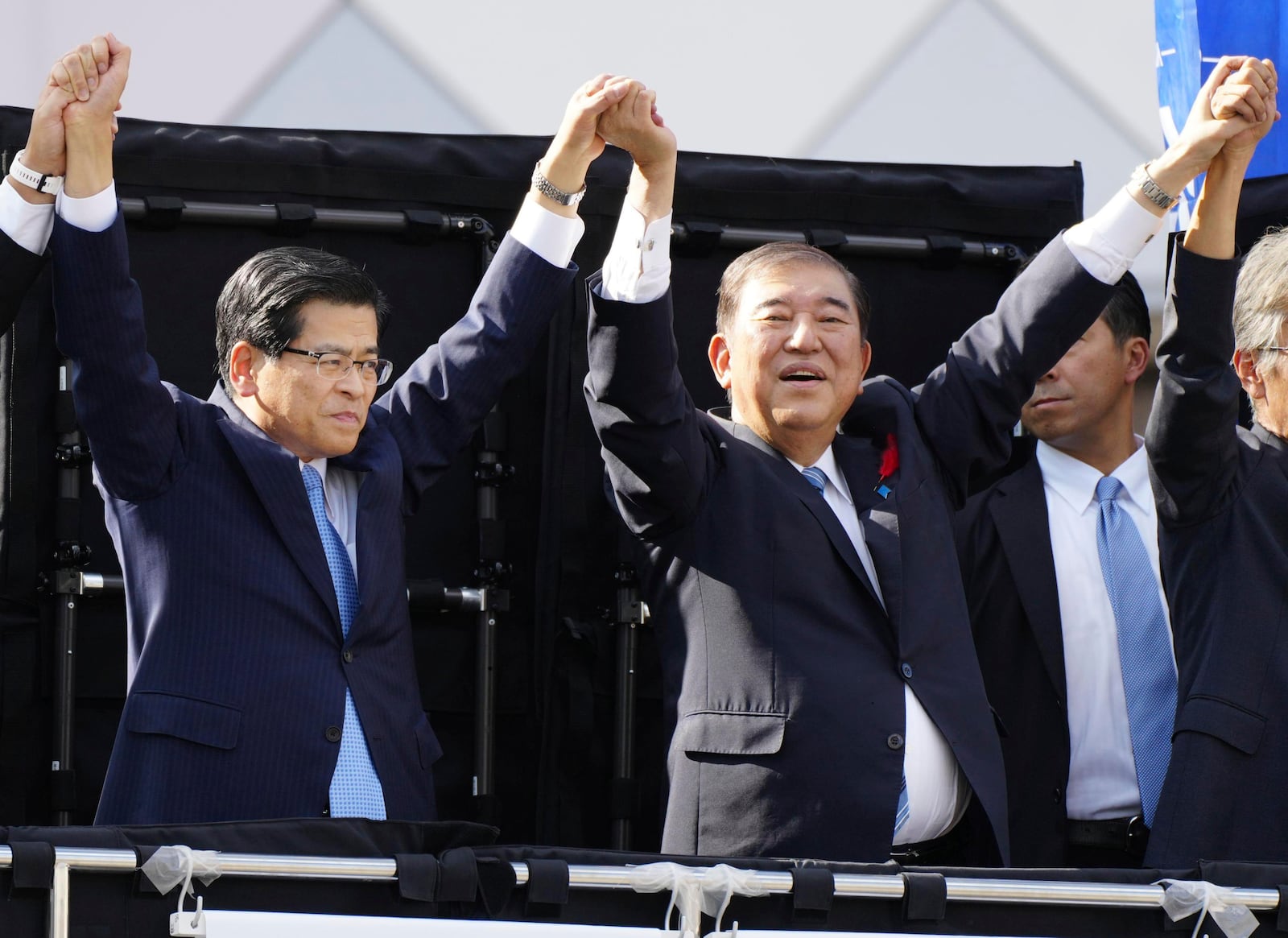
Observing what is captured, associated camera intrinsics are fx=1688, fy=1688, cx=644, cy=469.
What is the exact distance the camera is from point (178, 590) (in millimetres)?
2242

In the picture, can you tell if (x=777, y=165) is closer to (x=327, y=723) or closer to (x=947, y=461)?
(x=947, y=461)

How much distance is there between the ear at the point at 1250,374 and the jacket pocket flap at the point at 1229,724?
1.71 ft

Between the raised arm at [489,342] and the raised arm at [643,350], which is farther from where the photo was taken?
the raised arm at [489,342]

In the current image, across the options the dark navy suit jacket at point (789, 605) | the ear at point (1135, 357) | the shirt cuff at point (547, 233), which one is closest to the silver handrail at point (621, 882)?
the dark navy suit jacket at point (789, 605)

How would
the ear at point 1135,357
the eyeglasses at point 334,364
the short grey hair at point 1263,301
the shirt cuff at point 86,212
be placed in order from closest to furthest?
the shirt cuff at point 86,212
the eyeglasses at point 334,364
the short grey hair at point 1263,301
the ear at point 1135,357

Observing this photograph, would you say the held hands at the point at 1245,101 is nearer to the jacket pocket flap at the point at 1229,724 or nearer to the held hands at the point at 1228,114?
the held hands at the point at 1228,114

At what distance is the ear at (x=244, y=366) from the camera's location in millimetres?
2434

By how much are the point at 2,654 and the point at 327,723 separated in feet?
2.38

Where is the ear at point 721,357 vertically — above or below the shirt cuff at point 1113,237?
below

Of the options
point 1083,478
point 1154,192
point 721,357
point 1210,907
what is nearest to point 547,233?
point 721,357

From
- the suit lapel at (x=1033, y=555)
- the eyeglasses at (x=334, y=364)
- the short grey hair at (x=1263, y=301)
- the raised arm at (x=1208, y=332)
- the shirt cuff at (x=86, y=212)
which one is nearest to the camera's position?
the shirt cuff at (x=86, y=212)

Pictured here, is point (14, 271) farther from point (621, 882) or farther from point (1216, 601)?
point (1216, 601)

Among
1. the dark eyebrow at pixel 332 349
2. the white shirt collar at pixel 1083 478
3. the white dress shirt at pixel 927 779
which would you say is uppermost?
the dark eyebrow at pixel 332 349

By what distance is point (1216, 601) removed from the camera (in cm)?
236
